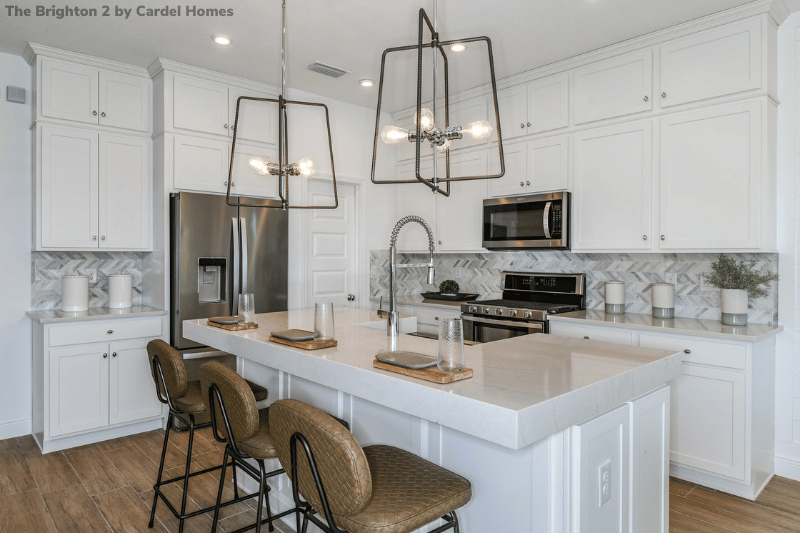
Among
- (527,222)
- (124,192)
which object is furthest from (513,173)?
(124,192)

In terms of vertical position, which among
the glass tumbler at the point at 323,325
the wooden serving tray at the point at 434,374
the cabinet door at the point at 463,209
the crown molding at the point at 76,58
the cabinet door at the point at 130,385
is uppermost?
the crown molding at the point at 76,58

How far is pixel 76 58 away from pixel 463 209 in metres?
3.23

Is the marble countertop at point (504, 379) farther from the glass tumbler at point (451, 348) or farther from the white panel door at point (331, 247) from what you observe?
the white panel door at point (331, 247)

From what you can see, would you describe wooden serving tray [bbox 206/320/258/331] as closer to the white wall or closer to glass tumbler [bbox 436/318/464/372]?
glass tumbler [bbox 436/318/464/372]

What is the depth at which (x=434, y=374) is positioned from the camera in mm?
1506

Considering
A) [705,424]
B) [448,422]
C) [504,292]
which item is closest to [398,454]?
[448,422]

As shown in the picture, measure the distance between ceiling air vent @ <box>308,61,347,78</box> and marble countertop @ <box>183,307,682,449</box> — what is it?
2459mm

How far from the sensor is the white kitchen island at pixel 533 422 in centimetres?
136

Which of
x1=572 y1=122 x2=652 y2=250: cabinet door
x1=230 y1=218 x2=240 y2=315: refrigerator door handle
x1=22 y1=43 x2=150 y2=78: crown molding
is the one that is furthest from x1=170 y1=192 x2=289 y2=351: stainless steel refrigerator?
x1=572 y1=122 x2=652 y2=250: cabinet door

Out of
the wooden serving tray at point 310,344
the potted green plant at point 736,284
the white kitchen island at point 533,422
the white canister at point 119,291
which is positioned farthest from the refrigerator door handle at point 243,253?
the potted green plant at point 736,284

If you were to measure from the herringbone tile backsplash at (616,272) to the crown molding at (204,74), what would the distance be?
187cm

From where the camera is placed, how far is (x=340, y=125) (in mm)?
4977

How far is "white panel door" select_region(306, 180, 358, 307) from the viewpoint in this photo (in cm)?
485

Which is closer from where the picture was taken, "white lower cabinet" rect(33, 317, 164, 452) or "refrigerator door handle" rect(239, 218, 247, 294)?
"white lower cabinet" rect(33, 317, 164, 452)
